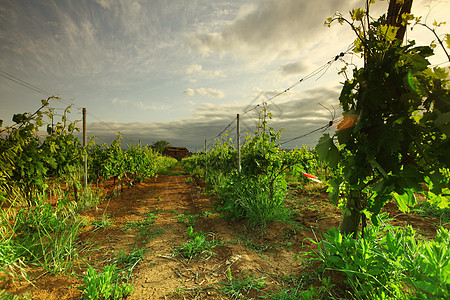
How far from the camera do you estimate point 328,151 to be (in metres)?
1.92

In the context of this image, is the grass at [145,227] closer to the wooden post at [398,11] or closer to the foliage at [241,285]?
the foliage at [241,285]

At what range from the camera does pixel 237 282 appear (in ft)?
8.61

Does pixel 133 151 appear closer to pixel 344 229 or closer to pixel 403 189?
pixel 344 229

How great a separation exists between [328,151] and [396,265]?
1164 millimetres

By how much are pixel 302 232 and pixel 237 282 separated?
183cm

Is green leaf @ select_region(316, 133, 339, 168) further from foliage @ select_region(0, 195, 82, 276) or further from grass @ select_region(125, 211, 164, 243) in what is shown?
grass @ select_region(125, 211, 164, 243)

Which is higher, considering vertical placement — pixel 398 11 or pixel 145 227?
pixel 398 11

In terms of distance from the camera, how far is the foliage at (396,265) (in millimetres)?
1456

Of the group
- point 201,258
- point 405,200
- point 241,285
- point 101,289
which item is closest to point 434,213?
point 405,200

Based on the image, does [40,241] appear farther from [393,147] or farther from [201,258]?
[393,147]

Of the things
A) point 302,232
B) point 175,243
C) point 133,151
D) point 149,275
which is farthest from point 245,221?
point 133,151

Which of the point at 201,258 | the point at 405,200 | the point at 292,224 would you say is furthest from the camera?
the point at 292,224

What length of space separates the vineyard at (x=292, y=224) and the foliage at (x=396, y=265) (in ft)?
0.04

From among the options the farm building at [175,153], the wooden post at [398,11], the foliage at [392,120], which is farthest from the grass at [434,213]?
the farm building at [175,153]
